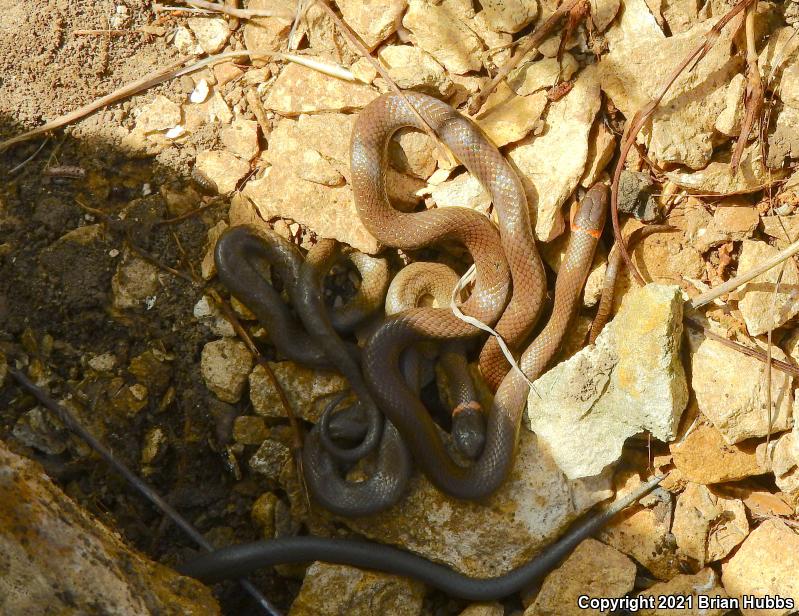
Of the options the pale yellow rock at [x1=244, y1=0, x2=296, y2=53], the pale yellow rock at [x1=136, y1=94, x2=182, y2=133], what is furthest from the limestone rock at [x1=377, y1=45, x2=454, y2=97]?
the pale yellow rock at [x1=136, y1=94, x2=182, y2=133]

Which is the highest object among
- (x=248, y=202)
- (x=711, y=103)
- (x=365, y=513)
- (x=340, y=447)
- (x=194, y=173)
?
(x=194, y=173)

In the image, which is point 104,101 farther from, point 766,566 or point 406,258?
point 766,566

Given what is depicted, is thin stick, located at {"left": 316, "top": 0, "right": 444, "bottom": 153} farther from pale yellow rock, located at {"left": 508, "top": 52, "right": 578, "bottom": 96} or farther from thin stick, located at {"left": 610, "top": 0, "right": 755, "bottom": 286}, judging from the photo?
thin stick, located at {"left": 610, "top": 0, "right": 755, "bottom": 286}

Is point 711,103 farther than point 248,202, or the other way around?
point 248,202

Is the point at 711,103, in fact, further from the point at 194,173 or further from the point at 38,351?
the point at 38,351

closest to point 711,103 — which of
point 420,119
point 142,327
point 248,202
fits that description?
point 420,119
